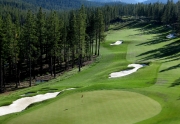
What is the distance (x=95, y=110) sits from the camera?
76.0 ft

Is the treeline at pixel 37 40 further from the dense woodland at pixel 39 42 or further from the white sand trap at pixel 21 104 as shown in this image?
the white sand trap at pixel 21 104

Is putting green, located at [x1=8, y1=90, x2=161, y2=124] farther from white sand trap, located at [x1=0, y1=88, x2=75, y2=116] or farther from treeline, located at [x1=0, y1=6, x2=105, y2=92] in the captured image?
treeline, located at [x1=0, y1=6, x2=105, y2=92]

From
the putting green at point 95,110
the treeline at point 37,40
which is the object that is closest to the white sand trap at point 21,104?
the putting green at point 95,110

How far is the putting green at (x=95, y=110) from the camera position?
68.7 ft

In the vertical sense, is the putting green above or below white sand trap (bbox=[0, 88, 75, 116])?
above

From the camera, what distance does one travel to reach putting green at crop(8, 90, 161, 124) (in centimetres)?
2094

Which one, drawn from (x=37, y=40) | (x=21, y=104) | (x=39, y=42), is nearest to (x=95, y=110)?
(x=21, y=104)

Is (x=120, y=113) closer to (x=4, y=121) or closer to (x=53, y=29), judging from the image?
(x=4, y=121)

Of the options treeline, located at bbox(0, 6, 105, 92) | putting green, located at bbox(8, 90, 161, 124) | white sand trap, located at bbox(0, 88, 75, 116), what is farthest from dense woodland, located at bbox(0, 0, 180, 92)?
putting green, located at bbox(8, 90, 161, 124)

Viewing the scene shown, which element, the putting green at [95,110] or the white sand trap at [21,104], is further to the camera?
the white sand trap at [21,104]

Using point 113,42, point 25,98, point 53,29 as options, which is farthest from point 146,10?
point 25,98

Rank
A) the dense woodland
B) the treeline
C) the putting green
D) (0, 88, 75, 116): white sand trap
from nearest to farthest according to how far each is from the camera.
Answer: the putting green, (0, 88, 75, 116): white sand trap, the treeline, the dense woodland

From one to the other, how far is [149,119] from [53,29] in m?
40.8

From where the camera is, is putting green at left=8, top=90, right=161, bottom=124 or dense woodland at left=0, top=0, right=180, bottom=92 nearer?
putting green at left=8, top=90, right=161, bottom=124
